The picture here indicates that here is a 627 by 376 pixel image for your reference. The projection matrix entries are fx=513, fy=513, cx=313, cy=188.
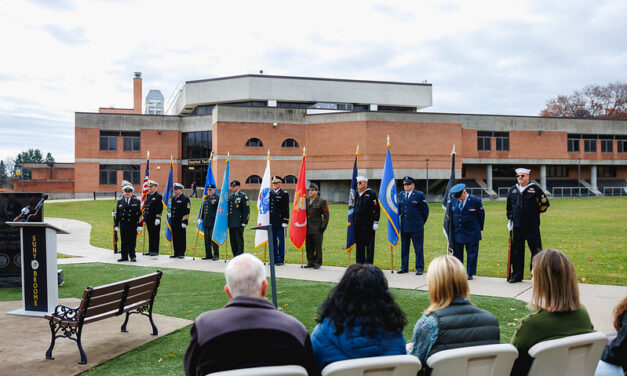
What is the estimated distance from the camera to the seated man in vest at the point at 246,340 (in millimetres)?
3078

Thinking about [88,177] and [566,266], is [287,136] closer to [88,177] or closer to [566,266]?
[88,177]

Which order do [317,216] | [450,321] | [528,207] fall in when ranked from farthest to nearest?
[317,216]
[528,207]
[450,321]

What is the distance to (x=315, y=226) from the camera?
13070mm

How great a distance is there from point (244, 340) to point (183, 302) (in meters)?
6.35

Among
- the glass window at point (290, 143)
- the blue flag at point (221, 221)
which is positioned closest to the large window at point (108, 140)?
the glass window at point (290, 143)

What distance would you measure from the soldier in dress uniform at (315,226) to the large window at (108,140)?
43137 mm

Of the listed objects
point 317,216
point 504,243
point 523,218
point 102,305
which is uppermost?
point 523,218

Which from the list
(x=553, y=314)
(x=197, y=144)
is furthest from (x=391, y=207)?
(x=197, y=144)

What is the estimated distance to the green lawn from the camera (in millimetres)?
5930

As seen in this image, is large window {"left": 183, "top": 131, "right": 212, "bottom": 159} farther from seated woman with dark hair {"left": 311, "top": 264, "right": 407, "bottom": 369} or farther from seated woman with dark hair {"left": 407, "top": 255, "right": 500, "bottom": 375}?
seated woman with dark hair {"left": 311, "top": 264, "right": 407, "bottom": 369}

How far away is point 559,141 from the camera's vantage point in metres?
53.7

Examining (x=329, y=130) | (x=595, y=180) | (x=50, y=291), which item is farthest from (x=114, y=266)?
(x=595, y=180)

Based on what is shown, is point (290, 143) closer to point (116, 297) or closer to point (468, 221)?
point (468, 221)

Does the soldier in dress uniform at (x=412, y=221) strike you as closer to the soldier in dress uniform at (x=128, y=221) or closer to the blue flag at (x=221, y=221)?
the blue flag at (x=221, y=221)
